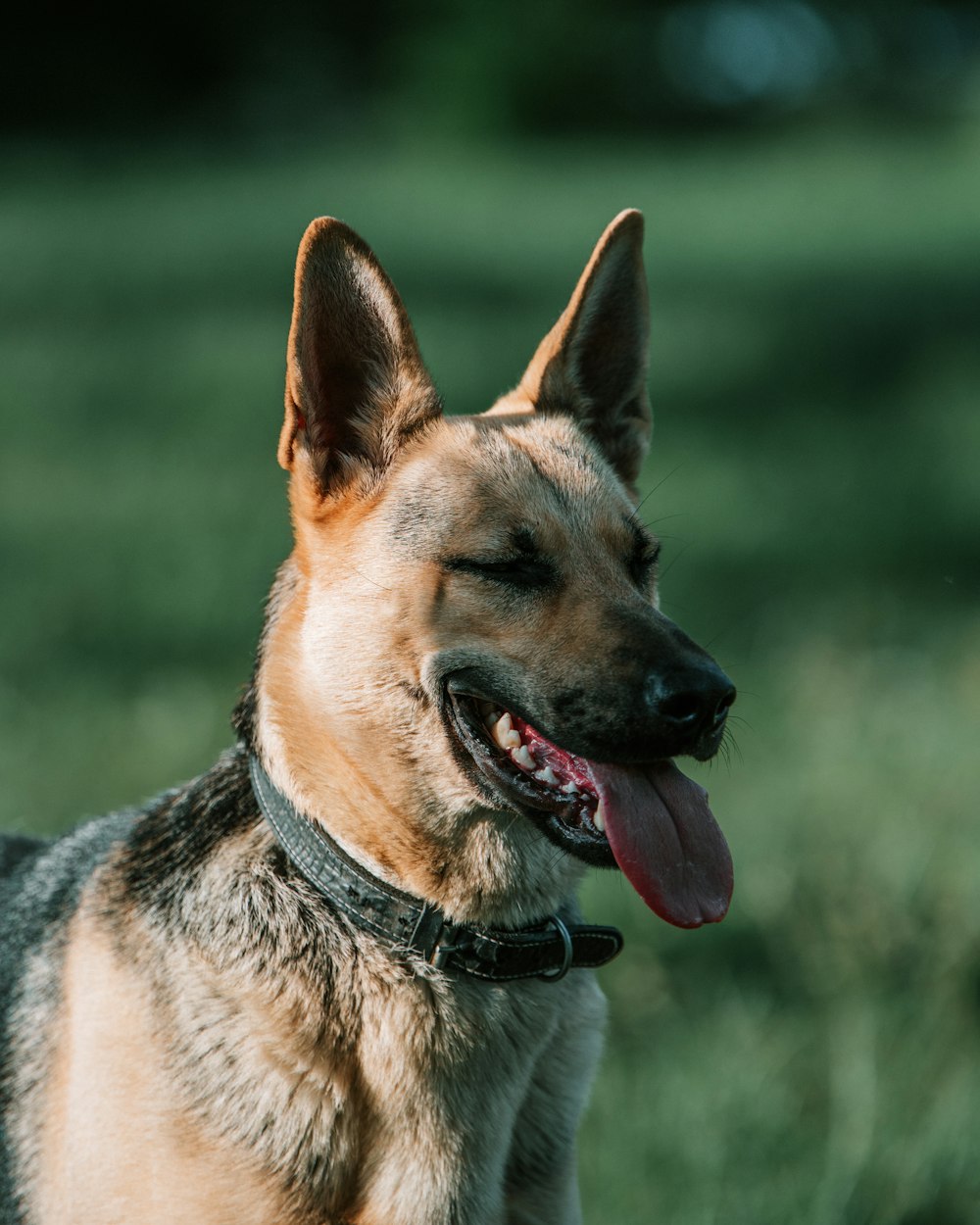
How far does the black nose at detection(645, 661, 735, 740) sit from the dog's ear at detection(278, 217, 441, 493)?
928 mm

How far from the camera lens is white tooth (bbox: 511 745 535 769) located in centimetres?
301

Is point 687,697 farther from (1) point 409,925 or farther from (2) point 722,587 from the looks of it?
(2) point 722,587

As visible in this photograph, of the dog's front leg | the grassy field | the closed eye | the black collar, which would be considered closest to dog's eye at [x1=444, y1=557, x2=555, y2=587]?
the closed eye

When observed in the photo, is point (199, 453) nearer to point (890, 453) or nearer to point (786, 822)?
point (890, 453)

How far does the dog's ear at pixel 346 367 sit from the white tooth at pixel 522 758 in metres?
0.78

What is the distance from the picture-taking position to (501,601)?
3.08 meters

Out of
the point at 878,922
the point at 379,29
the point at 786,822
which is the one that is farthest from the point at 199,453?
the point at 379,29

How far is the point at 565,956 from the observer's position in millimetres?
3055

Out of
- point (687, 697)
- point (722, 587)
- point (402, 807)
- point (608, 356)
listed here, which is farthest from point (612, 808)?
point (722, 587)

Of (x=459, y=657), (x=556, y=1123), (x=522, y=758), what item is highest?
(x=459, y=657)

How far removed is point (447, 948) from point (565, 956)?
0.27 m

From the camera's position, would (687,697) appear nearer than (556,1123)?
Yes

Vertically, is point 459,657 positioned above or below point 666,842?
above

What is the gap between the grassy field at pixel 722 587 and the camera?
167 inches
